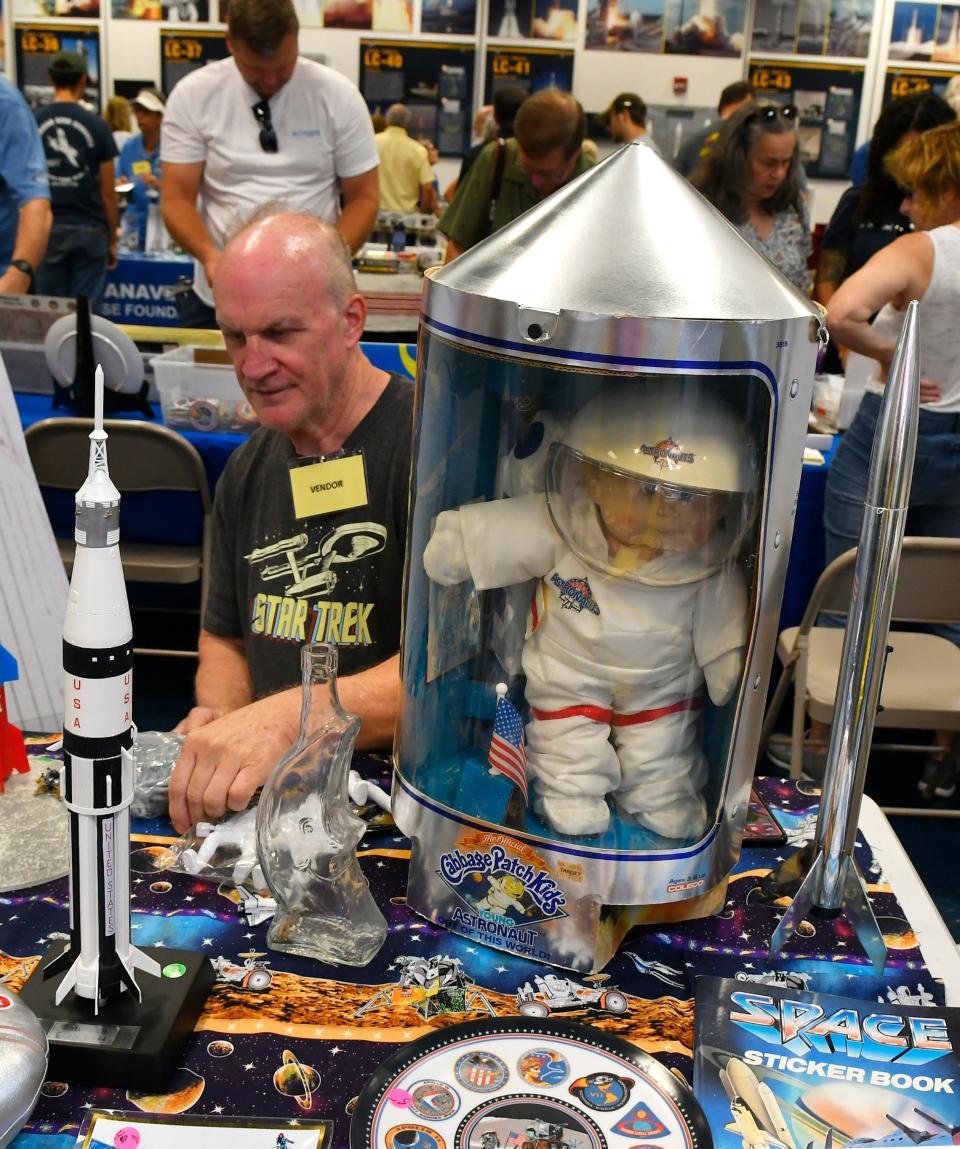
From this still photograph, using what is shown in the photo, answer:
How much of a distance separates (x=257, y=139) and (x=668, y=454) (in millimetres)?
2549

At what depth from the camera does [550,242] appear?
0.81 metres

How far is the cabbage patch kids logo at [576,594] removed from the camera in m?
0.84

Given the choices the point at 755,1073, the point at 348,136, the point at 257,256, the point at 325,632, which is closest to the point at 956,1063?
the point at 755,1073

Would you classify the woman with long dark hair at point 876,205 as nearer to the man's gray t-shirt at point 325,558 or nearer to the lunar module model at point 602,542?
the man's gray t-shirt at point 325,558

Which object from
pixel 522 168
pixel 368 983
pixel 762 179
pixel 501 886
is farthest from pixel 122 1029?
pixel 522 168

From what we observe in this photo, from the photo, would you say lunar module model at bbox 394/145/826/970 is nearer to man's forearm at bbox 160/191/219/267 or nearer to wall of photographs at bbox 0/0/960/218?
man's forearm at bbox 160/191/219/267

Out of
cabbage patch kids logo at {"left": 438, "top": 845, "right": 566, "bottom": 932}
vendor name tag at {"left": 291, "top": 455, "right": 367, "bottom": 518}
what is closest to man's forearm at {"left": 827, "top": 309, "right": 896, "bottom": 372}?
vendor name tag at {"left": 291, "top": 455, "right": 367, "bottom": 518}

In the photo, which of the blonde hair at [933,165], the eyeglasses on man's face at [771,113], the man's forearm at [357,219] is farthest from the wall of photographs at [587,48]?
the blonde hair at [933,165]

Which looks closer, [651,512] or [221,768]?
[651,512]

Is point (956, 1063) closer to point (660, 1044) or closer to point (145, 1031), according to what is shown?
point (660, 1044)

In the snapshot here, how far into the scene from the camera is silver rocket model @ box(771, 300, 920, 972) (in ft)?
2.56

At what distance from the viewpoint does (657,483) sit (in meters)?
0.81

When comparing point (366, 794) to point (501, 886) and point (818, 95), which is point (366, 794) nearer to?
point (501, 886)

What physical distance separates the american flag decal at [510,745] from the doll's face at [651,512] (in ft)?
0.52
